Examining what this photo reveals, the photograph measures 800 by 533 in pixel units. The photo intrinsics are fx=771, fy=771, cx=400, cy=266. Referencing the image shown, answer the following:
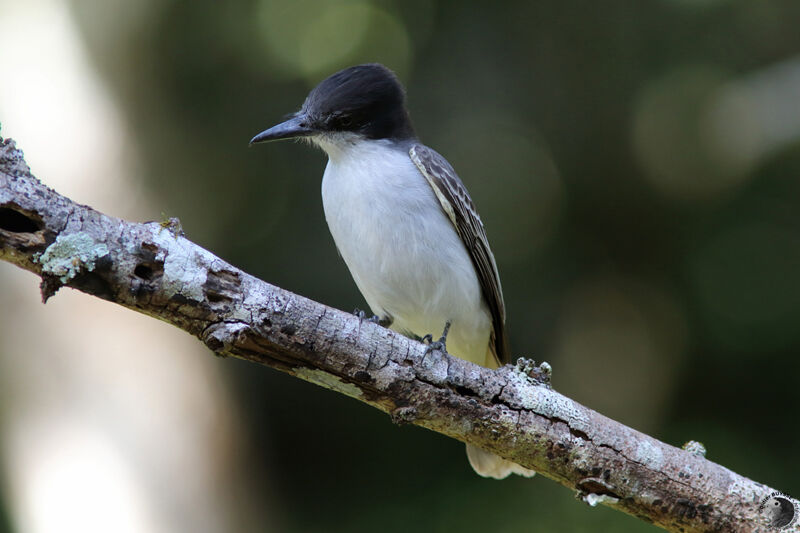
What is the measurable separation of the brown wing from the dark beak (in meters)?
0.63

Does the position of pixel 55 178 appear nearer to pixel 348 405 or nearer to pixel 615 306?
pixel 348 405

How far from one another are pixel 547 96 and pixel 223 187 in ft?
10.5

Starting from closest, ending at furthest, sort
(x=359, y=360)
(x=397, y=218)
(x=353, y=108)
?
(x=359, y=360) < (x=397, y=218) < (x=353, y=108)

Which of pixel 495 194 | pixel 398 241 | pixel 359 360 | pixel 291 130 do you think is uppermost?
pixel 495 194

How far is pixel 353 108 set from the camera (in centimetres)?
461

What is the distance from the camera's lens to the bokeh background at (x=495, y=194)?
6.18 metres

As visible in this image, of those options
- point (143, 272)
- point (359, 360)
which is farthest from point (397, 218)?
point (143, 272)

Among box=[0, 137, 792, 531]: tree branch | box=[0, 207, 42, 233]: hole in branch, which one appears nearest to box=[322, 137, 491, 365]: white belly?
box=[0, 137, 792, 531]: tree branch

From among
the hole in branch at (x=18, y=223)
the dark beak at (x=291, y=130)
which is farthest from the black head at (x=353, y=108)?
the hole in branch at (x=18, y=223)

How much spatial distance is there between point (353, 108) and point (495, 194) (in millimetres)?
3123

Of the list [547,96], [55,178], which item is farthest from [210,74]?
[547,96]

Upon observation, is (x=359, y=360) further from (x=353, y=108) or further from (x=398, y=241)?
(x=353, y=108)

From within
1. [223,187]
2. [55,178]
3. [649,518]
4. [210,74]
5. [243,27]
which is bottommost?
[649,518]

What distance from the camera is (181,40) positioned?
7141 millimetres
